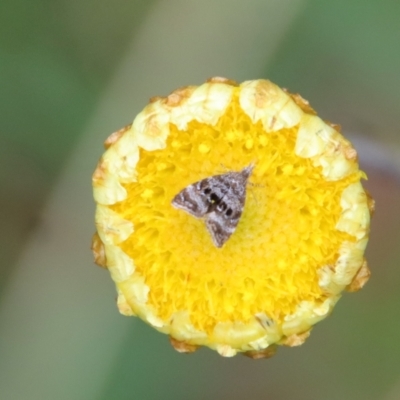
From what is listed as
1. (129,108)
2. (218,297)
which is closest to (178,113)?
(218,297)

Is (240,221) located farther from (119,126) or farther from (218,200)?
(119,126)

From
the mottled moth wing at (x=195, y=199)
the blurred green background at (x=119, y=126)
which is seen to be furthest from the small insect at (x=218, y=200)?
the blurred green background at (x=119, y=126)

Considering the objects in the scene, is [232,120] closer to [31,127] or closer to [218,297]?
[218,297]

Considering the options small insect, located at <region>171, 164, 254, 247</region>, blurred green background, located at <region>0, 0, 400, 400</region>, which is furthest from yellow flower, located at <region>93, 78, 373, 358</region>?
blurred green background, located at <region>0, 0, 400, 400</region>

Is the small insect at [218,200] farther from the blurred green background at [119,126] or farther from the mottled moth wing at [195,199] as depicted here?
the blurred green background at [119,126]

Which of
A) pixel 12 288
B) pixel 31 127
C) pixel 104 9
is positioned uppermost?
pixel 104 9

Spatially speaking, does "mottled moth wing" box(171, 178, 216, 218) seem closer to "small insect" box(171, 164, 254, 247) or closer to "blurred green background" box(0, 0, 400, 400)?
"small insect" box(171, 164, 254, 247)
